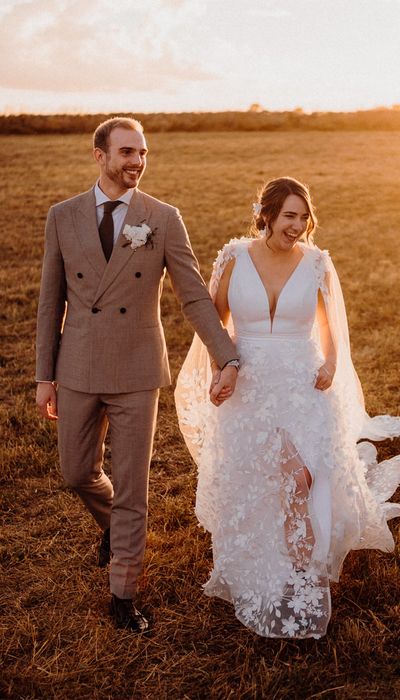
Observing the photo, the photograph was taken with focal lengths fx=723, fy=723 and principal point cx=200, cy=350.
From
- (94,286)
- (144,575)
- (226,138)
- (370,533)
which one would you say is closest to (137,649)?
(144,575)

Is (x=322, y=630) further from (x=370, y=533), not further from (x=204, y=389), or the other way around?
(x=204, y=389)

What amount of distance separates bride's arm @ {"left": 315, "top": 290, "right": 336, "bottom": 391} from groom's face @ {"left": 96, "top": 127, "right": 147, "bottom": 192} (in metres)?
1.41

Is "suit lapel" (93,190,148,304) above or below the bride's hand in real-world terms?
above

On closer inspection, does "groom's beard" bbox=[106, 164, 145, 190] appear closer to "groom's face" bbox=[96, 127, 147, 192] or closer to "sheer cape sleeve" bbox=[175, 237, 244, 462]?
"groom's face" bbox=[96, 127, 147, 192]

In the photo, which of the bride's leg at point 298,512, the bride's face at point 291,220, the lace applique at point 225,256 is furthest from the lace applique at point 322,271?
the bride's leg at point 298,512

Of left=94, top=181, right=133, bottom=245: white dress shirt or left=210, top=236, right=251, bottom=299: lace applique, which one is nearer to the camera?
left=94, top=181, right=133, bottom=245: white dress shirt

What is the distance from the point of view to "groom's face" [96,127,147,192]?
3.84 m

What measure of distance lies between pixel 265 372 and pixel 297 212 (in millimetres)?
968

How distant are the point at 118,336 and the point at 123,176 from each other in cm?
88

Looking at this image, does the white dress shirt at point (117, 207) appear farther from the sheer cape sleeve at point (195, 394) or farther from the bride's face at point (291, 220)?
the sheer cape sleeve at point (195, 394)

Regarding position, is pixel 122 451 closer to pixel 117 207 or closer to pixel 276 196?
pixel 117 207

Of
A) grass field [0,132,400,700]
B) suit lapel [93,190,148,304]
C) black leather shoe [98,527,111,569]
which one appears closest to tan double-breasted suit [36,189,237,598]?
suit lapel [93,190,148,304]

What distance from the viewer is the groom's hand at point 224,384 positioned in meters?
4.19

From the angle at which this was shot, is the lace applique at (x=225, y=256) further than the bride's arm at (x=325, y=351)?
Yes
